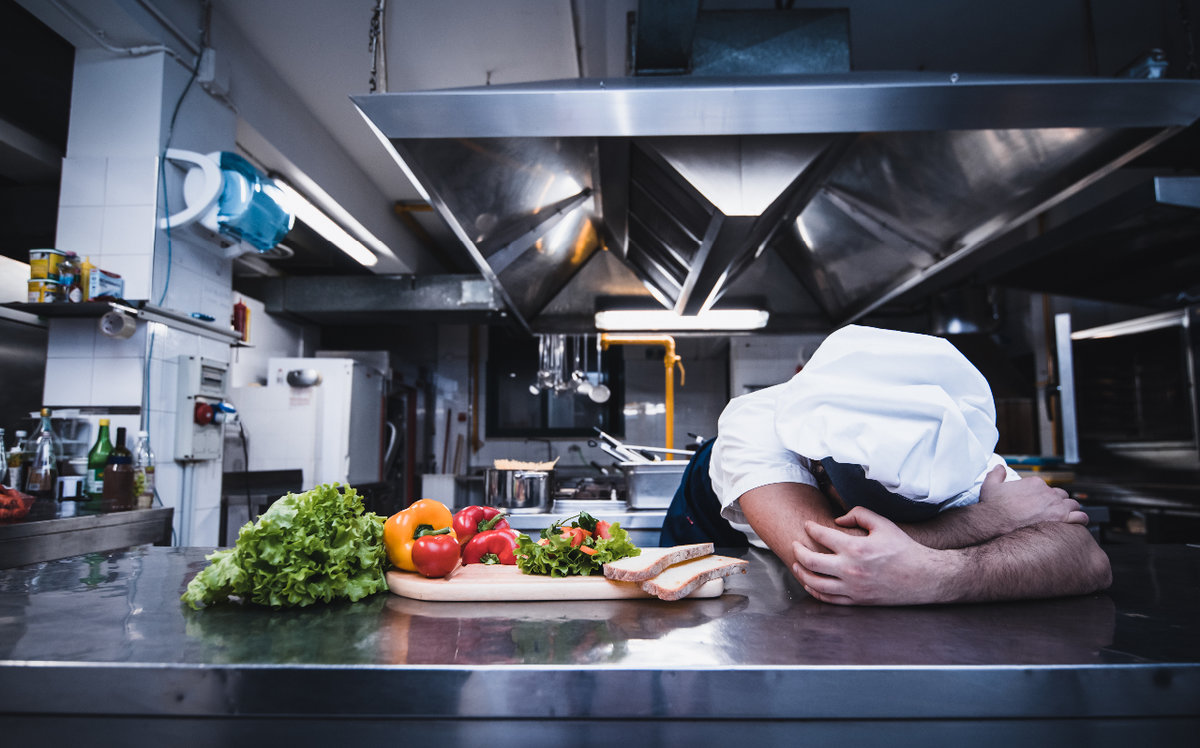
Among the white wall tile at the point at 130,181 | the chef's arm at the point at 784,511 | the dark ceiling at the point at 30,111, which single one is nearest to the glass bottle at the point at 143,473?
the white wall tile at the point at 130,181

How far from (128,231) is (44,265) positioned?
0.30m

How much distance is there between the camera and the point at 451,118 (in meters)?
1.65

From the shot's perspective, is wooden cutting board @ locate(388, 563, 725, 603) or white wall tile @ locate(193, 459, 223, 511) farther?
white wall tile @ locate(193, 459, 223, 511)

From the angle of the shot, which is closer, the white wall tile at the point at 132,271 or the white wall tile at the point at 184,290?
the white wall tile at the point at 132,271

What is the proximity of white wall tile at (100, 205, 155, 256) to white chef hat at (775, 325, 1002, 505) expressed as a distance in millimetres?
2559

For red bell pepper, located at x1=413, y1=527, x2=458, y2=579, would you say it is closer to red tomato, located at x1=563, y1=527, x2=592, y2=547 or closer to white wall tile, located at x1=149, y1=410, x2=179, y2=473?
red tomato, located at x1=563, y1=527, x2=592, y2=547

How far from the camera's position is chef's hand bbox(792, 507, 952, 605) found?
2.97ft

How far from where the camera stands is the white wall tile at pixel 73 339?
2516mm

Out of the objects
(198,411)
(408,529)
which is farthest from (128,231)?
(408,529)

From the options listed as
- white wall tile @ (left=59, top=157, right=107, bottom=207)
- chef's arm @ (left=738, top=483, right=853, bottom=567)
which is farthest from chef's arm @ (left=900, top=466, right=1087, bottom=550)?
white wall tile @ (left=59, top=157, right=107, bottom=207)

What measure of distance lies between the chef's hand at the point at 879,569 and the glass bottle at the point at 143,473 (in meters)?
2.36

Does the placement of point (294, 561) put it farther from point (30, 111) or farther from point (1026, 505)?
point (30, 111)

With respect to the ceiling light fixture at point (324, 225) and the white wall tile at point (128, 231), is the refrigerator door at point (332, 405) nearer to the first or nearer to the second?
the ceiling light fixture at point (324, 225)

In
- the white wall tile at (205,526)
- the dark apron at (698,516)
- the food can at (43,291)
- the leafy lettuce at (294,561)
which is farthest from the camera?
the white wall tile at (205,526)
